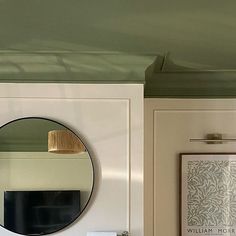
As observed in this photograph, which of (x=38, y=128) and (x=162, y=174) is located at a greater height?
(x=38, y=128)

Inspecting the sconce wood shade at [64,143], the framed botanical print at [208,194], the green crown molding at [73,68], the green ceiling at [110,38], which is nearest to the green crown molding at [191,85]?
the green ceiling at [110,38]

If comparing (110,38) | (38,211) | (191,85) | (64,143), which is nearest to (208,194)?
(191,85)

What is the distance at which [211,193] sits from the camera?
3857 millimetres

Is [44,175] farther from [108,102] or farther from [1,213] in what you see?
[108,102]

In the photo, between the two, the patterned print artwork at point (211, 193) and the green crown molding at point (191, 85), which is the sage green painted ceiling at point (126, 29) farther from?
the patterned print artwork at point (211, 193)

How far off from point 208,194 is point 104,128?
1.04 metres

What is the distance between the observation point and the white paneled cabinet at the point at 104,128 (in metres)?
3.35

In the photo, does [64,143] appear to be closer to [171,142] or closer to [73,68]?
[73,68]

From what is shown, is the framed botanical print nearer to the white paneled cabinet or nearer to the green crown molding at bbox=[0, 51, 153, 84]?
the white paneled cabinet

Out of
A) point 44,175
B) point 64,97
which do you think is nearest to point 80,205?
point 44,175

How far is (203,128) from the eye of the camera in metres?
3.95

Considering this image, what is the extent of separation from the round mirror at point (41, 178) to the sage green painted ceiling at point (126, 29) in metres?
0.56

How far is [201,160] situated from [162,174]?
322 mm

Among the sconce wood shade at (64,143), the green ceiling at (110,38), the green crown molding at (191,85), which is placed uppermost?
the green ceiling at (110,38)
